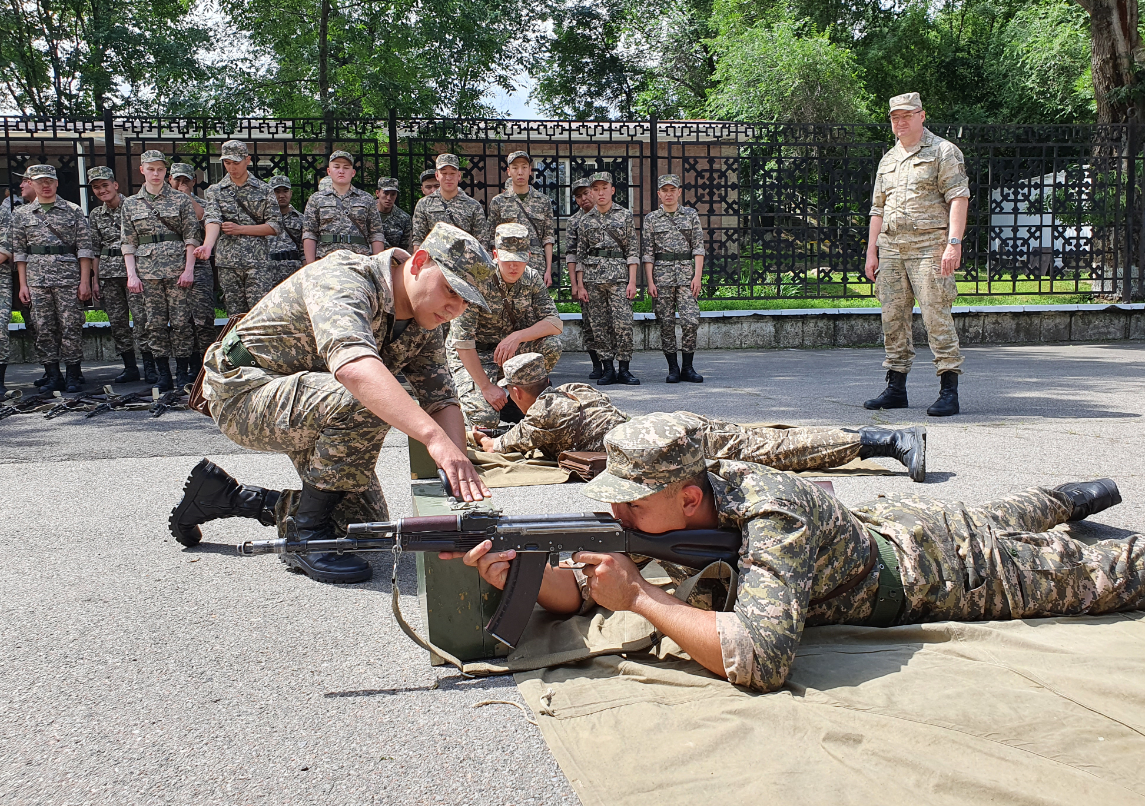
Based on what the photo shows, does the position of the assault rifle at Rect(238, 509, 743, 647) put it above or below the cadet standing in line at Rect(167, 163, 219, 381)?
below

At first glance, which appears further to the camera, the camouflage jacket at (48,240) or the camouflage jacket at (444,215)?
the camouflage jacket at (444,215)

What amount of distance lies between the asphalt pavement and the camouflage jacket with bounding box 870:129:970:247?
1.56m

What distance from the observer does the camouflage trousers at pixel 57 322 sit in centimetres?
981

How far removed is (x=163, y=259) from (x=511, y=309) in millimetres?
4785

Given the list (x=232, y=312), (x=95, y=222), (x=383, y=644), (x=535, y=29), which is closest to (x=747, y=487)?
(x=383, y=644)

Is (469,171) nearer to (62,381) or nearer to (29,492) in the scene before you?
(62,381)

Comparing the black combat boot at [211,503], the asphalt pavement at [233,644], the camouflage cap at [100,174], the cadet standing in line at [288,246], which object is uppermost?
the camouflage cap at [100,174]

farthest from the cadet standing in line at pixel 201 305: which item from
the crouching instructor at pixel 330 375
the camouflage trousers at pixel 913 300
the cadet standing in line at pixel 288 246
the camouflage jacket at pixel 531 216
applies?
the camouflage trousers at pixel 913 300

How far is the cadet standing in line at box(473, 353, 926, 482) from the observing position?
208 inches

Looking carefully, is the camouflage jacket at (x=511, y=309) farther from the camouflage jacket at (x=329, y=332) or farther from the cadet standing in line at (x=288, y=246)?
the cadet standing in line at (x=288, y=246)

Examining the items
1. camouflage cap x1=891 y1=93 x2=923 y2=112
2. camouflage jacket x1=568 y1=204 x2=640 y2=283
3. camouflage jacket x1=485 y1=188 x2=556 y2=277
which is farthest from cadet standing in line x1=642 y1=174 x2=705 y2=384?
camouflage cap x1=891 y1=93 x2=923 y2=112

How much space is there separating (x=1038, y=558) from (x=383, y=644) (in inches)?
88.4

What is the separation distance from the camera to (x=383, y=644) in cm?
331

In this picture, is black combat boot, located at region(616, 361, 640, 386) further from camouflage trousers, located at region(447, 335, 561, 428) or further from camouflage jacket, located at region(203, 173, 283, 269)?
camouflage jacket, located at region(203, 173, 283, 269)
